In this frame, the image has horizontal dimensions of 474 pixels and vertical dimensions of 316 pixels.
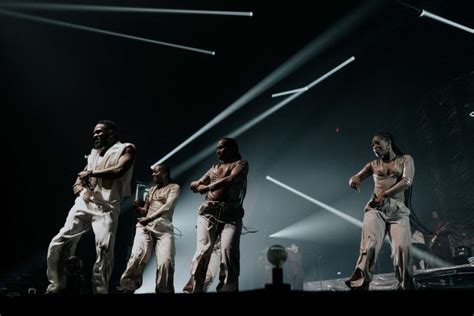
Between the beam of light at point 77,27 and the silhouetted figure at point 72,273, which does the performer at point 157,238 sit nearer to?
the silhouetted figure at point 72,273

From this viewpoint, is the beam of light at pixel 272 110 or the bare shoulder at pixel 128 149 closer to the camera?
the bare shoulder at pixel 128 149

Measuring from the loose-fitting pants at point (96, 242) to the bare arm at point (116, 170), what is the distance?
1.14 ft

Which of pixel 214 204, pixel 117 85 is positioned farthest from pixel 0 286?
pixel 214 204

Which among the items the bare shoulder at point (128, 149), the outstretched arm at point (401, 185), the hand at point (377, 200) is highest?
the bare shoulder at point (128, 149)

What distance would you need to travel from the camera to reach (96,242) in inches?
219

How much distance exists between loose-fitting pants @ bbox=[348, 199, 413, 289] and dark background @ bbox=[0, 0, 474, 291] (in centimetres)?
704

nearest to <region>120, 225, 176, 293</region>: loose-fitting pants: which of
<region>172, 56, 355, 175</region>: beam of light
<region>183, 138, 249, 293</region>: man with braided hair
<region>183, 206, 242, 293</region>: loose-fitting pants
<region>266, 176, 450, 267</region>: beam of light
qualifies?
<region>183, 138, 249, 293</region>: man with braided hair

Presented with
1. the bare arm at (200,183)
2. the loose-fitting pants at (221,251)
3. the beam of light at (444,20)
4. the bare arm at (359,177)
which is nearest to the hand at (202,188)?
the bare arm at (200,183)

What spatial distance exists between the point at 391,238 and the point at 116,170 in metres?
3.67

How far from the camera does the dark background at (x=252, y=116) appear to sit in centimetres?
1214

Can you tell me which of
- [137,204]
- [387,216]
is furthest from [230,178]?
[387,216]

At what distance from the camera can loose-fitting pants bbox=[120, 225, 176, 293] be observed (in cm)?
639

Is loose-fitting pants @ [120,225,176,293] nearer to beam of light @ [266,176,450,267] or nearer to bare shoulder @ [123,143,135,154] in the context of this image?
bare shoulder @ [123,143,135,154]

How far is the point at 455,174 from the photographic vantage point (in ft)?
40.7
